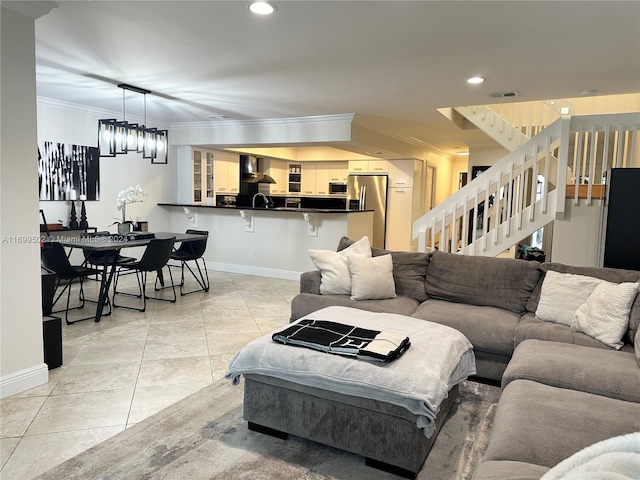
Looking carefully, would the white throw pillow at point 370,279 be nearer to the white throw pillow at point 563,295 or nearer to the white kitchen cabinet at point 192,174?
the white throw pillow at point 563,295

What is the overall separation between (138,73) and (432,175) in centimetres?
730

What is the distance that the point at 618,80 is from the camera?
415cm

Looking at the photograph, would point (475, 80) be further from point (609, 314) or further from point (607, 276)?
point (609, 314)

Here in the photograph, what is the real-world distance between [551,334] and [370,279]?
4.49ft

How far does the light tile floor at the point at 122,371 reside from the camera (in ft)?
7.63

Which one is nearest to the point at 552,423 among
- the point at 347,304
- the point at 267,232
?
the point at 347,304

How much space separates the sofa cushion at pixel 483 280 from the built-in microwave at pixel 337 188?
5.86m

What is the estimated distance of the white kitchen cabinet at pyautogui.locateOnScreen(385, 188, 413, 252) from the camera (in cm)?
888

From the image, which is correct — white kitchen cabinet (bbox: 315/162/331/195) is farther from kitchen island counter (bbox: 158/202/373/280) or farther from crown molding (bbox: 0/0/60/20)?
crown molding (bbox: 0/0/60/20)

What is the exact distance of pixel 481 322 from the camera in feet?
10.0

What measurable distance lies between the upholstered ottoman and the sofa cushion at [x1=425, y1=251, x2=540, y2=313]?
1.06 meters

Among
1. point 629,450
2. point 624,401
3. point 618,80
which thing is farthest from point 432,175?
point 629,450

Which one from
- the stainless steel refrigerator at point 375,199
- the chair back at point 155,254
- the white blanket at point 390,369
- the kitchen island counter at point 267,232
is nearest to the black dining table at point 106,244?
the chair back at point 155,254

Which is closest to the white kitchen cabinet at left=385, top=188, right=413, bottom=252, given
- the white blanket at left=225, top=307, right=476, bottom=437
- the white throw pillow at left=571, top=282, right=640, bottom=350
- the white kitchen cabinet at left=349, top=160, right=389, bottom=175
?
the white kitchen cabinet at left=349, top=160, right=389, bottom=175
